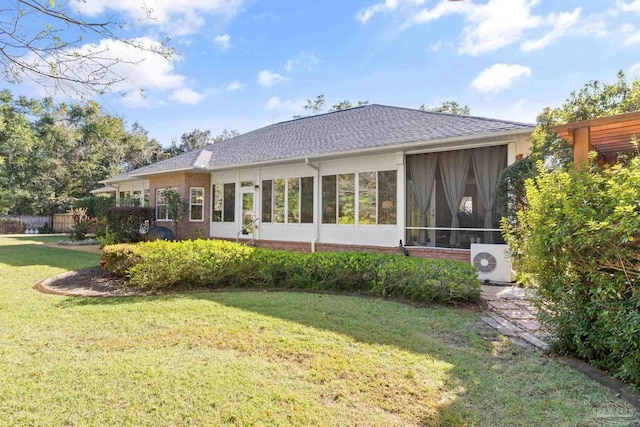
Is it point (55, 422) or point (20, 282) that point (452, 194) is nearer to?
point (55, 422)

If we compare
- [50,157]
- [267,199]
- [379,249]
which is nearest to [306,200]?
[267,199]

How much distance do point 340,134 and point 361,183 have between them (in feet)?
9.08

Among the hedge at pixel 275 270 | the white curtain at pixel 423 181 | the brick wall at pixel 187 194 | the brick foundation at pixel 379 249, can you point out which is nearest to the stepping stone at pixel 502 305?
the hedge at pixel 275 270

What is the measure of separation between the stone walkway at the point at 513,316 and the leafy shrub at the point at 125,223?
13.2 metres

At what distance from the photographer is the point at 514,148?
8539mm

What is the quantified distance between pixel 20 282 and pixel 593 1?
13730 mm

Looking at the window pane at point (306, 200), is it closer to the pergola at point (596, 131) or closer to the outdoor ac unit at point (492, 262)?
the outdoor ac unit at point (492, 262)

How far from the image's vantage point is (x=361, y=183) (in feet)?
35.6

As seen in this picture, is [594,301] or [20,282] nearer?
[594,301]

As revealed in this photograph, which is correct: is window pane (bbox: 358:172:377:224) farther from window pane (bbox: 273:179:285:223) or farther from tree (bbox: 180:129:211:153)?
tree (bbox: 180:129:211:153)

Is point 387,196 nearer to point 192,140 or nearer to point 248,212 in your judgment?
point 248,212

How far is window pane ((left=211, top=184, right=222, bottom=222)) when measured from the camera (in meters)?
15.0

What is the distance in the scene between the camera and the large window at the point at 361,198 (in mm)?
10320

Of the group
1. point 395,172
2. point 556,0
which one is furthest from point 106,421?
point 556,0
